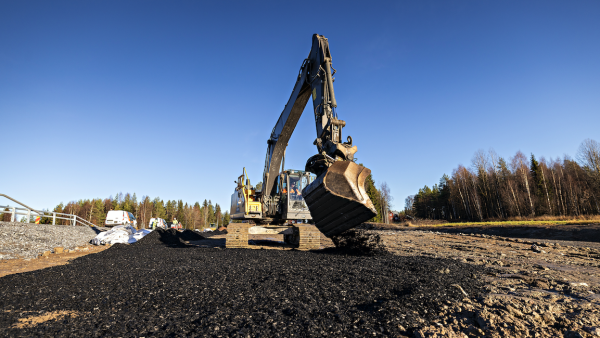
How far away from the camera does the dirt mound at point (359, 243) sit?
716cm

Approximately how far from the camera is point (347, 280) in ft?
13.2

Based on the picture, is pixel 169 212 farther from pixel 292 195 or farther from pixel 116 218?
pixel 292 195

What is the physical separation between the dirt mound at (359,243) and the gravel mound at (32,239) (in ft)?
32.1

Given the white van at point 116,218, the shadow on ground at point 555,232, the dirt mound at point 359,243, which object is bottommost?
the shadow on ground at point 555,232

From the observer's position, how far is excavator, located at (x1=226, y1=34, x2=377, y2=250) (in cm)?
519

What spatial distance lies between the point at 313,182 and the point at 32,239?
11.8m

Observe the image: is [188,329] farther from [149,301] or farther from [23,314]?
[23,314]

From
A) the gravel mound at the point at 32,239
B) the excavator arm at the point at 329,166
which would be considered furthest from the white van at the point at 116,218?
the excavator arm at the point at 329,166

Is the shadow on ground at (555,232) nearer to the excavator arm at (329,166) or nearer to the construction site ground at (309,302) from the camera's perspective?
the construction site ground at (309,302)

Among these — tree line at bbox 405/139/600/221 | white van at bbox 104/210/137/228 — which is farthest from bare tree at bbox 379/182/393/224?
white van at bbox 104/210/137/228

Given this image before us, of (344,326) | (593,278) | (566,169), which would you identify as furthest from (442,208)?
(344,326)

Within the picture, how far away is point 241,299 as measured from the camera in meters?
3.32

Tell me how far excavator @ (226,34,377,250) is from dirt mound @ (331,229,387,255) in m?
1.03

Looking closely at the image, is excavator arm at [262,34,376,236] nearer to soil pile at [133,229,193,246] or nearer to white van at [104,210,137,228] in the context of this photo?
soil pile at [133,229,193,246]
